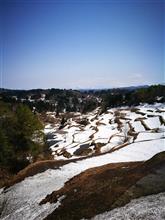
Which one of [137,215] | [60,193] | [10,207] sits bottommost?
[10,207]

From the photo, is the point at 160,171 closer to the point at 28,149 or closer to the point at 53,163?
the point at 53,163

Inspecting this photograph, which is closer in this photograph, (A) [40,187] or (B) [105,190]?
(B) [105,190]

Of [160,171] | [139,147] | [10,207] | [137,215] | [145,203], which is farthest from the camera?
[139,147]

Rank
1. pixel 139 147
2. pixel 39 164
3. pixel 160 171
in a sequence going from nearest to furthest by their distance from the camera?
1. pixel 160 171
2. pixel 39 164
3. pixel 139 147

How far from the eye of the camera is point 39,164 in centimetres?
3117

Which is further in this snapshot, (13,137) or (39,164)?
(13,137)

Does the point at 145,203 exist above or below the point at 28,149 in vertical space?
above

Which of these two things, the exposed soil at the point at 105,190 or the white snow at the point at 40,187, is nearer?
the exposed soil at the point at 105,190

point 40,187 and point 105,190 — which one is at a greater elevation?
point 105,190

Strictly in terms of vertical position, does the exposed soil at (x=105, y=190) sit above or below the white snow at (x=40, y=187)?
above

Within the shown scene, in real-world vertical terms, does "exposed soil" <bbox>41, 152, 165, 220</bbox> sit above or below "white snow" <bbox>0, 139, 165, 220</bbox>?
above

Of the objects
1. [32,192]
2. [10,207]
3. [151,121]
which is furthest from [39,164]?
[151,121]

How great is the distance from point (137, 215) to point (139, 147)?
2820 centimetres

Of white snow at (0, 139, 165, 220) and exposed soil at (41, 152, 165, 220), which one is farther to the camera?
white snow at (0, 139, 165, 220)
